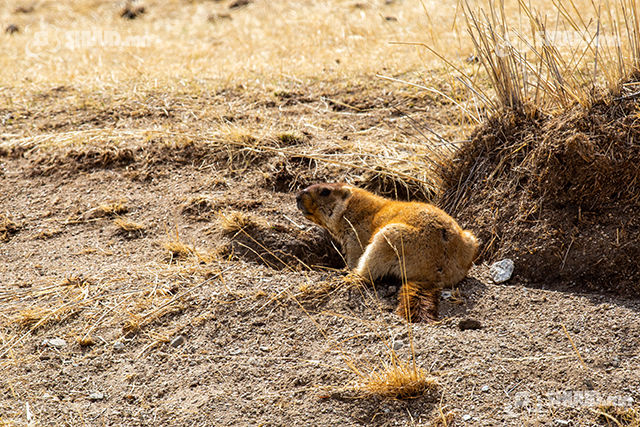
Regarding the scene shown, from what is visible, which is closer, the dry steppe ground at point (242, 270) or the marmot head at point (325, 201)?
the dry steppe ground at point (242, 270)

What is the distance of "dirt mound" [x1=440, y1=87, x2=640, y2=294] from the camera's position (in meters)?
4.95

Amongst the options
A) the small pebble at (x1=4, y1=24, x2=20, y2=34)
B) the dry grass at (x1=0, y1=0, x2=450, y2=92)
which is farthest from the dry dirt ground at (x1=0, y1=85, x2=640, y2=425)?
the small pebble at (x1=4, y1=24, x2=20, y2=34)

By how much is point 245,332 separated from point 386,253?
3.99 ft

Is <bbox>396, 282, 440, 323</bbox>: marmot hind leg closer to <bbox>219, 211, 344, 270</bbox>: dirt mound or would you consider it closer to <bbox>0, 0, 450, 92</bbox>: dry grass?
<bbox>219, 211, 344, 270</bbox>: dirt mound

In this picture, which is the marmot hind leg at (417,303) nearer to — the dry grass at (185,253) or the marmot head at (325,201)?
the marmot head at (325,201)

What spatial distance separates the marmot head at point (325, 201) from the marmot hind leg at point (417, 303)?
4.10 ft

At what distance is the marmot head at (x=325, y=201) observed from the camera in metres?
5.91

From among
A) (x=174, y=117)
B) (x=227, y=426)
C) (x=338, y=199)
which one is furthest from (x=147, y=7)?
(x=227, y=426)

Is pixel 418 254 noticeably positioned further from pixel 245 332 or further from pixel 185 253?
pixel 185 253

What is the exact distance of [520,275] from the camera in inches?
204

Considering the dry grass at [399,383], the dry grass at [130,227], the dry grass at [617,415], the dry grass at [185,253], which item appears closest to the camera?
the dry grass at [617,415]

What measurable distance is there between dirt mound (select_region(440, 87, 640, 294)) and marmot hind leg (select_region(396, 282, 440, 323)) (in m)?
0.84

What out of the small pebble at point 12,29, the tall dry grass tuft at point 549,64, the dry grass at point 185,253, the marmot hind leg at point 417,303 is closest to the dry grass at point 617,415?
the marmot hind leg at point 417,303

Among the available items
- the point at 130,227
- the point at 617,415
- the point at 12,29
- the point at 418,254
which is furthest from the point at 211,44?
the point at 617,415
